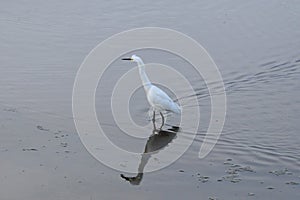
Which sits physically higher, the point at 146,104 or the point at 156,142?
the point at 146,104

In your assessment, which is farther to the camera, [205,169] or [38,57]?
[38,57]

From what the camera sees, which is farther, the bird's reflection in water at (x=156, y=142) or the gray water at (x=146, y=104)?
the bird's reflection in water at (x=156, y=142)

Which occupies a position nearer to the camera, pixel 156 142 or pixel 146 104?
pixel 156 142

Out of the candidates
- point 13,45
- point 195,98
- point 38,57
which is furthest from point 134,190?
point 13,45

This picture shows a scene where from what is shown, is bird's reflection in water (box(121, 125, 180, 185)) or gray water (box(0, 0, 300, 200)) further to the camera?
bird's reflection in water (box(121, 125, 180, 185))

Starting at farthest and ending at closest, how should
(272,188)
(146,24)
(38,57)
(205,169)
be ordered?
(146,24) < (38,57) < (205,169) < (272,188)

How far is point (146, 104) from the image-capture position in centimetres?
1435

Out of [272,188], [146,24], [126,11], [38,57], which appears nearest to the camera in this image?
[272,188]

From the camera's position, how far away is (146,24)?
68.2ft

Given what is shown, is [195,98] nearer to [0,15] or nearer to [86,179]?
[86,179]

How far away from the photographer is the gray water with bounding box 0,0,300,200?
1035 cm

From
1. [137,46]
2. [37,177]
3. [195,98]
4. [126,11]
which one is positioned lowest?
[37,177]

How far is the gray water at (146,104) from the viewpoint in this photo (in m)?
10.4

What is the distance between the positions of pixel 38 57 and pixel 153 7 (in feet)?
21.9
